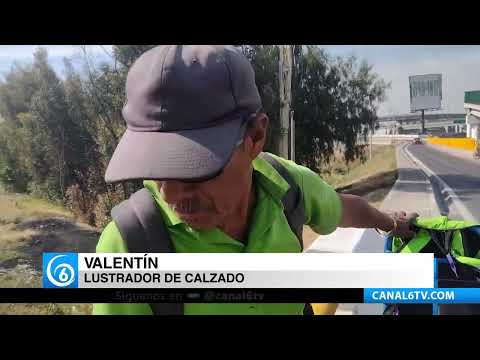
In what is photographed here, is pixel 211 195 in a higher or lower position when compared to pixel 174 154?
lower

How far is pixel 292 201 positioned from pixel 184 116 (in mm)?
492

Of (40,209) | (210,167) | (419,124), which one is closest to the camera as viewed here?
(210,167)

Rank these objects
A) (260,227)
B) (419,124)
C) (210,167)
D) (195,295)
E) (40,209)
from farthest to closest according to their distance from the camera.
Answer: (419,124)
(40,209)
(195,295)
(260,227)
(210,167)

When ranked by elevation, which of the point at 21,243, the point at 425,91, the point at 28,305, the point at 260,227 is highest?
the point at 425,91

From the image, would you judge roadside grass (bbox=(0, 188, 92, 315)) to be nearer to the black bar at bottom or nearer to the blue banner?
the black bar at bottom

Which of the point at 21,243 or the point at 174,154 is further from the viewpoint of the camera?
the point at 21,243

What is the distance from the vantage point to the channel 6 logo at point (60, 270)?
1962 millimetres

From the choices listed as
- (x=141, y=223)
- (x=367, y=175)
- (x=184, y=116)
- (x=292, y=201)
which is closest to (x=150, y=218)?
(x=141, y=223)

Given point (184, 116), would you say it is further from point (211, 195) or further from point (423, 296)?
point (423, 296)

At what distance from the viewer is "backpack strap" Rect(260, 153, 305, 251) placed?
1.59 meters

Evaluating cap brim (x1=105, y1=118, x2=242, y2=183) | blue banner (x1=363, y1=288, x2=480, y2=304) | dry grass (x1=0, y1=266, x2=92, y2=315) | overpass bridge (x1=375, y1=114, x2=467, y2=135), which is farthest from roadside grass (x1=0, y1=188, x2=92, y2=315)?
overpass bridge (x1=375, y1=114, x2=467, y2=135)

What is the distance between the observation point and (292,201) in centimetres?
159
